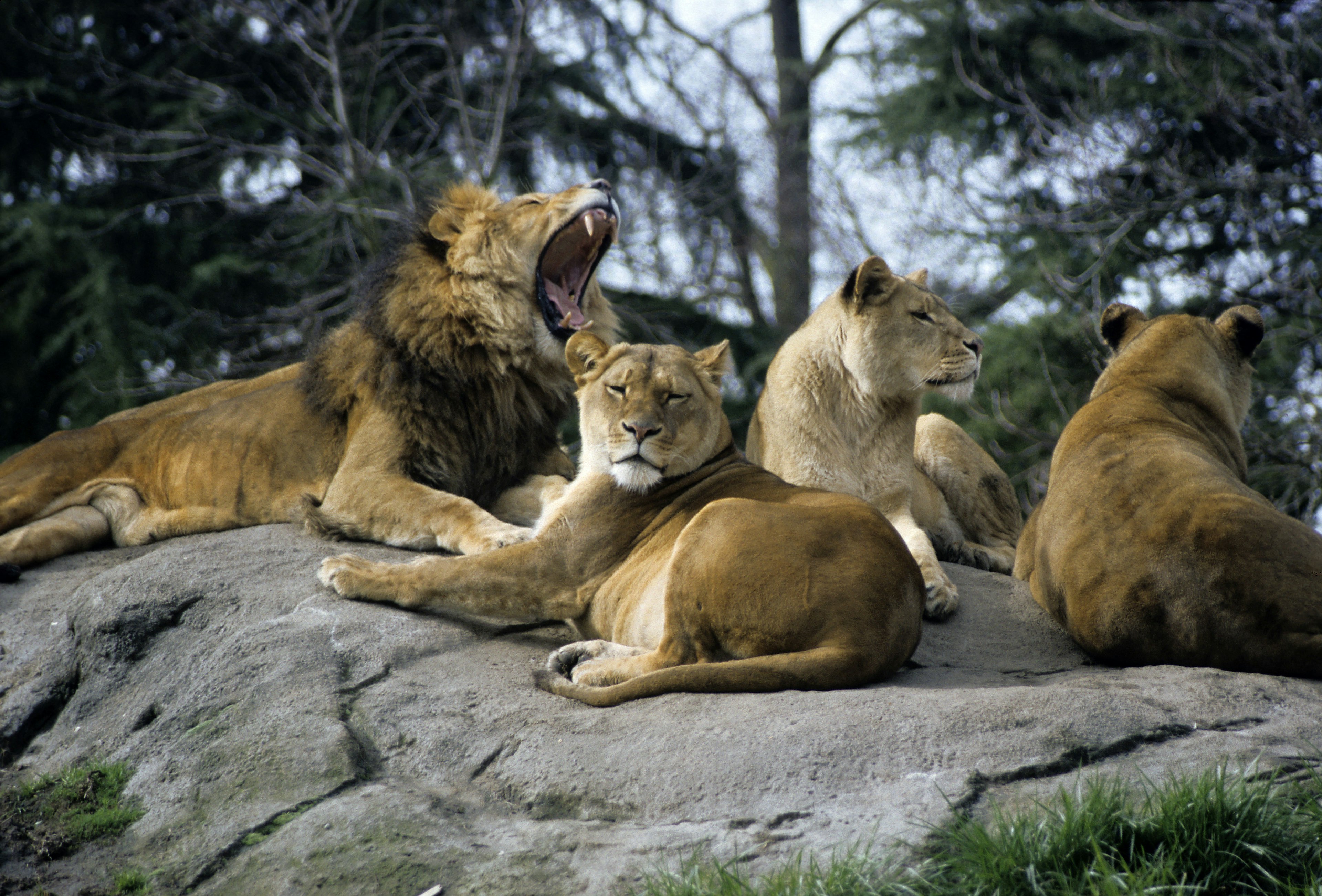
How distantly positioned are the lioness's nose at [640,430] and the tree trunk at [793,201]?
35.5 feet

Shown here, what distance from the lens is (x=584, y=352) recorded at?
15.4 ft

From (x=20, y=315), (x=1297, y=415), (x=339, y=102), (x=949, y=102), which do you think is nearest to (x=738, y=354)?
(x=949, y=102)

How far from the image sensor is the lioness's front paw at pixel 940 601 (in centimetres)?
481

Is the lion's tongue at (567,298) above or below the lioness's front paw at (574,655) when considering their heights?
above

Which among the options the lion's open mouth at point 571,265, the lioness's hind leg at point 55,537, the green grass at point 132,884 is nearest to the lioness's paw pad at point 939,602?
the lion's open mouth at point 571,265

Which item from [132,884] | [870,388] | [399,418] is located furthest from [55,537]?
[870,388]

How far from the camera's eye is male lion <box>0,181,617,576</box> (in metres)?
5.79

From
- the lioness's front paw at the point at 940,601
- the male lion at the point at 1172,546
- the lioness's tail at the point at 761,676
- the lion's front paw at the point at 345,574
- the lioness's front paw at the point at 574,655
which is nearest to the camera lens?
the lioness's tail at the point at 761,676

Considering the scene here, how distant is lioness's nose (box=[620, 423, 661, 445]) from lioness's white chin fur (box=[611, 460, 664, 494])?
3.9 inches

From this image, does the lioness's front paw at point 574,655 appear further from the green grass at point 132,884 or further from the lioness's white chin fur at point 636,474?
the green grass at point 132,884

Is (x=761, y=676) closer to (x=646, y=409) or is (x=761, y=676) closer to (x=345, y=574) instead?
(x=646, y=409)

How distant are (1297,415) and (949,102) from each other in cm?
464

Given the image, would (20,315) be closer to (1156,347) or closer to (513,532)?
(513,532)

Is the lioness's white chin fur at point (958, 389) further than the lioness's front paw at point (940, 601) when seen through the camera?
Yes
